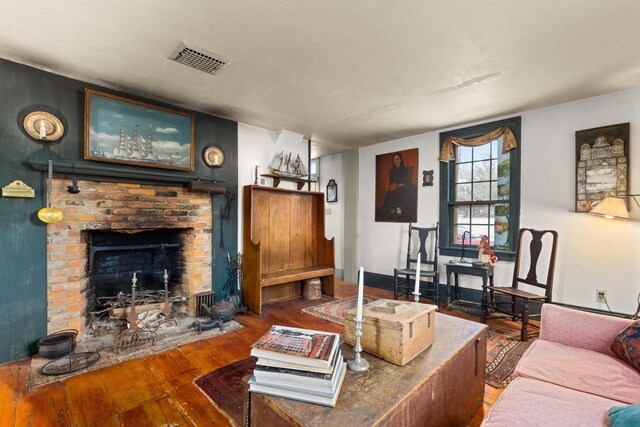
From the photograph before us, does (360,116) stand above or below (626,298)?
above

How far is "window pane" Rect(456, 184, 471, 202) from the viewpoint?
160 inches

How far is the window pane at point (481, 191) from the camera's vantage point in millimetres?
3873

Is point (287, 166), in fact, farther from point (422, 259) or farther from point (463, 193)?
point (463, 193)

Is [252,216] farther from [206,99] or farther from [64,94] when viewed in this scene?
[64,94]

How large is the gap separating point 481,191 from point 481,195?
5 centimetres

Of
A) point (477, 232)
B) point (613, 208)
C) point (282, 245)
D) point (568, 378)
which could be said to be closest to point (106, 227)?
point (282, 245)

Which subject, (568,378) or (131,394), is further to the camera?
(131,394)

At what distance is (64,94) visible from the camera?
2621 millimetres

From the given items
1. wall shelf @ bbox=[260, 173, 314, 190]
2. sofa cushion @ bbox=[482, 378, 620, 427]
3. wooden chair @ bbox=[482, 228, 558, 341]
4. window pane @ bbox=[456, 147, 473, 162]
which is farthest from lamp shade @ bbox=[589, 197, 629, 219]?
wall shelf @ bbox=[260, 173, 314, 190]

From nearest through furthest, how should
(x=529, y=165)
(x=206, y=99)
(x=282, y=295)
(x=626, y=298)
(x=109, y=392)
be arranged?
(x=109, y=392), (x=626, y=298), (x=206, y=99), (x=529, y=165), (x=282, y=295)

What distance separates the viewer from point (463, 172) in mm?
4109

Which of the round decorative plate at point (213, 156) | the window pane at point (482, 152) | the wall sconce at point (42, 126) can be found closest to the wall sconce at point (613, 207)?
the window pane at point (482, 152)

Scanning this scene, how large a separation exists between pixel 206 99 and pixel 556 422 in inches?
142

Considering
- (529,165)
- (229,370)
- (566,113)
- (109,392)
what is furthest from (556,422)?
(566,113)
